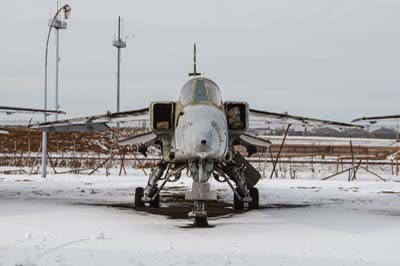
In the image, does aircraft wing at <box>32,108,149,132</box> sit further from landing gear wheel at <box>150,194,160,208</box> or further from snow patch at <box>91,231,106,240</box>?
snow patch at <box>91,231,106,240</box>

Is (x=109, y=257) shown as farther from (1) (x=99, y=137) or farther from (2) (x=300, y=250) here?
(1) (x=99, y=137)

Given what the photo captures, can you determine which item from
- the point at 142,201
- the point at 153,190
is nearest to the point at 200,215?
the point at 153,190

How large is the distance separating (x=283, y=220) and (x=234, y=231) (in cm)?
211

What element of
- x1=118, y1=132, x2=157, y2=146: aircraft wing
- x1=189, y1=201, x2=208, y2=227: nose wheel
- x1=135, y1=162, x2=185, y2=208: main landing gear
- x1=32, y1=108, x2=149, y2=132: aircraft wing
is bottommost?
x1=189, y1=201, x2=208, y2=227: nose wheel

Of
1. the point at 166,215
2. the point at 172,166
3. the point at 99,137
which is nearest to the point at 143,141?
the point at 172,166

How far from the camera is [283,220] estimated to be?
11.2 meters

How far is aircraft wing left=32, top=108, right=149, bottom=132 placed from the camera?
15.8 m

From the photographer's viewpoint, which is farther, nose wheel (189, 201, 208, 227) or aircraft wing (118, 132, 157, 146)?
aircraft wing (118, 132, 157, 146)

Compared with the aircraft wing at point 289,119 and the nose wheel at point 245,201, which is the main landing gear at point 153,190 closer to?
the nose wheel at point 245,201

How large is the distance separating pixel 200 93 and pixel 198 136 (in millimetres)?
1917

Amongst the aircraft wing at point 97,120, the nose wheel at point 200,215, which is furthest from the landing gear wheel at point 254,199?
the nose wheel at point 200,215

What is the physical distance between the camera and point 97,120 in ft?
52.9

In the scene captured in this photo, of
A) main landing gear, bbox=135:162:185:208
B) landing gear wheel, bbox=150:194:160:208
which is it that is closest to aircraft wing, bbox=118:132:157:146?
main landing gear, bbox=135:162:185:208

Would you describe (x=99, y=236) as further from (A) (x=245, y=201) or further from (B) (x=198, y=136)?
(A) (x=245, y=201)
